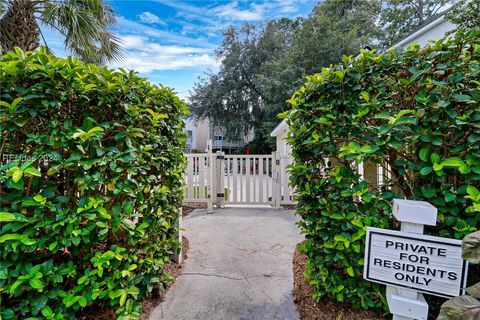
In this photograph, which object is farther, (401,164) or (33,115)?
(401,164)

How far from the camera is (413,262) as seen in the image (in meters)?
1.24

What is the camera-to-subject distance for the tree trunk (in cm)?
437

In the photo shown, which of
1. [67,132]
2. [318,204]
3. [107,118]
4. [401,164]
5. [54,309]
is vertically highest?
[107,118]

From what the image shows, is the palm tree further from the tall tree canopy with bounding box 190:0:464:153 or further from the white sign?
the tall tree canopy with bounding box 190:0:464:153

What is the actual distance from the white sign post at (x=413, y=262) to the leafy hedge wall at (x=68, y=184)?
1.67m

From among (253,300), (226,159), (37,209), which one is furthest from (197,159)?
(37,209)

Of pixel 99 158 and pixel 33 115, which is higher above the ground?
pixel 33 115

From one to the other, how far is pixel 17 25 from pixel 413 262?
6837 mm

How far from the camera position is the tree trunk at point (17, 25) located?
4.37 m

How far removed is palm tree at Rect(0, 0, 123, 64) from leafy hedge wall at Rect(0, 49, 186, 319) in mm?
3896

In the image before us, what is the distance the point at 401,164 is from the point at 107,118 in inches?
82.4

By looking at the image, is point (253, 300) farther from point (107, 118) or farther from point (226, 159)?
point (226, 159)

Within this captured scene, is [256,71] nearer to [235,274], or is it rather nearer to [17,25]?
[17,25]

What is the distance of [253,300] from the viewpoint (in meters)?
2.23
